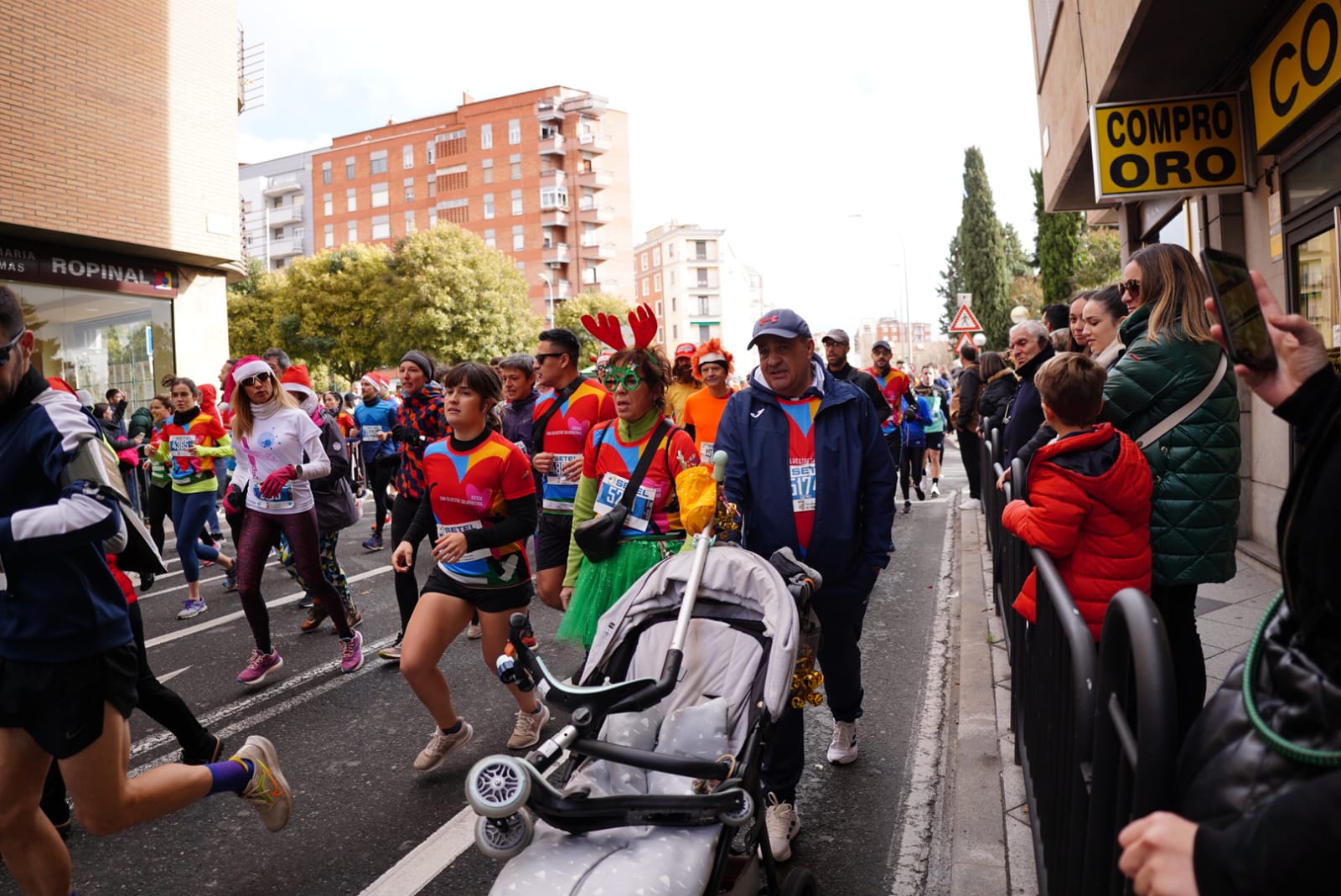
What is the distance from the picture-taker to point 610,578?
445cm

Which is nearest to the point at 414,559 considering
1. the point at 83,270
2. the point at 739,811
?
the point at 739,811

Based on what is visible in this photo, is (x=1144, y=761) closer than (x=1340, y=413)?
No

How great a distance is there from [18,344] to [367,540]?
8.72 m

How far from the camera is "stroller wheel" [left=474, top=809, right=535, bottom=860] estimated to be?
226 cm

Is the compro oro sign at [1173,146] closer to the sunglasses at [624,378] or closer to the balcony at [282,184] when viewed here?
the sunglasses at [624,378]

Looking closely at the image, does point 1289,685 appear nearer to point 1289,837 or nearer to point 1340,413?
point 1289,837

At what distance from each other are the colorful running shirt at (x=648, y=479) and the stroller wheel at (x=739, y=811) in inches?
85.6

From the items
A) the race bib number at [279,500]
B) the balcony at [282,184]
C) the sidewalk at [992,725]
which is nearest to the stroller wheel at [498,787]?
the sidewalk at [992,725]

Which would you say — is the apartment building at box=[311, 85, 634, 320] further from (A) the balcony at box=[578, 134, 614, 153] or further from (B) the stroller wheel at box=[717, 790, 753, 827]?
(B) the stroller wheel at box=[717, 790, 753, 827]

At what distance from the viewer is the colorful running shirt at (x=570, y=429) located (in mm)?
5812

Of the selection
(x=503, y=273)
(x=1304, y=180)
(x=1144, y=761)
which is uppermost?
(x=503, y=273)

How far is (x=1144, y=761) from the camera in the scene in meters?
1.52

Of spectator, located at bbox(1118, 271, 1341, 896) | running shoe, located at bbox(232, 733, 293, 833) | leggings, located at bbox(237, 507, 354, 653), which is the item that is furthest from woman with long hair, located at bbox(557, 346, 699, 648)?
spectator, located at bbox(1118, 271, 1341, 896)

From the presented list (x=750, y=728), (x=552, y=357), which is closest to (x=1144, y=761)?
(x=750, y=728)
